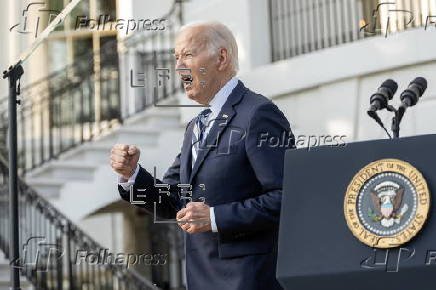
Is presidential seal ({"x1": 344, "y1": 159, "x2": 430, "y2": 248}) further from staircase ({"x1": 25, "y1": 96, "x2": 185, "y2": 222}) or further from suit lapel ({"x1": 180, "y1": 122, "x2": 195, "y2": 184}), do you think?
staircase ({"x1": 25, "y1": 96, "x2": 185, "y2": 222})

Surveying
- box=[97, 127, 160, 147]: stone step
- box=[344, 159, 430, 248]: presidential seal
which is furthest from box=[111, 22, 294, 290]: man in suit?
box=[97, 127, 160, 147]: stone step

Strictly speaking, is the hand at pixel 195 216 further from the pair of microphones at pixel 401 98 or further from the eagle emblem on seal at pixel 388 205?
the pair of microphones at pixel 401 98

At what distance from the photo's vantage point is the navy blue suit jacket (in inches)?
147

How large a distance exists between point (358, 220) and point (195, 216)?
749 millimetres

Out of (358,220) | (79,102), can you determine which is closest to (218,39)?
(358,220)

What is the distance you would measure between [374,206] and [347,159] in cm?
17

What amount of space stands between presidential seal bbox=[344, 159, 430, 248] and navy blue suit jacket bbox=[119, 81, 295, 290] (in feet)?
2.12

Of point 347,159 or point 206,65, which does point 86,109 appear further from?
point 347,159

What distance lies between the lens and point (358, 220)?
3084 millimetres

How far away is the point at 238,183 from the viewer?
3.88 metres

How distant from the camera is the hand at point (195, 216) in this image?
12.0 ft

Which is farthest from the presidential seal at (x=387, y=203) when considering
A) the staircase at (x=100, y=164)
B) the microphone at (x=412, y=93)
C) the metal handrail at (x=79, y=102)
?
the metal handrail at (x=79, y=102)

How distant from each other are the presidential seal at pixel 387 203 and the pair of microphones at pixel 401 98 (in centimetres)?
187

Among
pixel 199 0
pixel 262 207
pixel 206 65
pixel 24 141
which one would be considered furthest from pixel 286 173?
pixel 24 141
